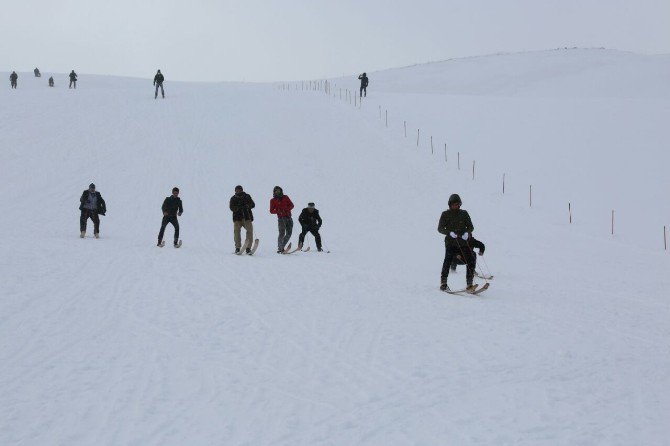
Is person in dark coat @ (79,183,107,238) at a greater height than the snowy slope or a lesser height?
greater

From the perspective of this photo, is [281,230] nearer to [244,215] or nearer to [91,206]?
[244,215]

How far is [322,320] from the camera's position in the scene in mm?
8062

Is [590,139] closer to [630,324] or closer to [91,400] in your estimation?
[630,324]

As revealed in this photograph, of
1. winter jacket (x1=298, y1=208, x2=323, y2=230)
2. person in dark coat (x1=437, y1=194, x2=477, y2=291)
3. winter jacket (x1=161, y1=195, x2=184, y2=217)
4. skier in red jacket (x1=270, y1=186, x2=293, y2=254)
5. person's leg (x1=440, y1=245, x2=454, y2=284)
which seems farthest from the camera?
winter jacket (x1=298, y1=208, x2=323, y2=230)

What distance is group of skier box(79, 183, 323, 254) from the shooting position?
46.2 ft

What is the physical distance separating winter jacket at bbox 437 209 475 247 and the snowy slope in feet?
3.03

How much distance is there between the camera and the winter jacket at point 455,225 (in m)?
9.66

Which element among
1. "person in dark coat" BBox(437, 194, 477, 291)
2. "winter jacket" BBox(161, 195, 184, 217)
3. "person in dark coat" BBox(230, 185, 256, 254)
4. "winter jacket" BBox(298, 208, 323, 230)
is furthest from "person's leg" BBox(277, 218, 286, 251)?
"person in dark coat" BBox(437, 194, 477, 291)

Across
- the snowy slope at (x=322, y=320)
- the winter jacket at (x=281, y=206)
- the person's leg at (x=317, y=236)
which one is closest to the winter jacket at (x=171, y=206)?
the snowy slope at (x=322, y=320)

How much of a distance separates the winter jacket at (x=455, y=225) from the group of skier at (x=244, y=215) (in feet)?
17.1

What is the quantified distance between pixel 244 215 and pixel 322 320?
645cm

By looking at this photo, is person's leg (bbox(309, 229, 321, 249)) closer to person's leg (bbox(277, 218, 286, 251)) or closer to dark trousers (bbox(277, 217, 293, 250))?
dark trousers (bbox(277, 217, 293, 250))

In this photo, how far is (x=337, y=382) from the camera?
5.71m

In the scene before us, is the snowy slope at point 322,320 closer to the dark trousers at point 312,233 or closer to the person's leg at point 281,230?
the dark trousers at point 312,233
